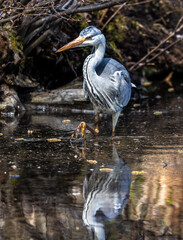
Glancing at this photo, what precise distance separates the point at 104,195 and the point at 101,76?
108 inches

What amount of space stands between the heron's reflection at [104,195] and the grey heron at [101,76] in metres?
1.66

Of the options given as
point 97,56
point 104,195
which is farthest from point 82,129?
point 104,195

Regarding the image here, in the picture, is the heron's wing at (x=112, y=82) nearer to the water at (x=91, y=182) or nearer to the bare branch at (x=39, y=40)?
the water at (x=91, y=182)

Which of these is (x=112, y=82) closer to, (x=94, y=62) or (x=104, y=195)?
(x=94, y=62)

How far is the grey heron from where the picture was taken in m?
6.70

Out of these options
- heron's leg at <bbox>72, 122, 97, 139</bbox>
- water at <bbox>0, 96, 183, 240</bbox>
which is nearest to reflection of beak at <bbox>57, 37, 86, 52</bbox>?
heron's leg at <bbox>72, 122, 97, 139</bbox>

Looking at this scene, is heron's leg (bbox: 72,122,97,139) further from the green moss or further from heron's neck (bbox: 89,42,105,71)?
the green moss

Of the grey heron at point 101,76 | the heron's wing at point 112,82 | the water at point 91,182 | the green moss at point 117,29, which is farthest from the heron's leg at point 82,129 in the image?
the green moss at point 117,29

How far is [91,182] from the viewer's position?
4.80 m

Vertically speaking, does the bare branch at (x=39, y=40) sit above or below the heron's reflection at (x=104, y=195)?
above

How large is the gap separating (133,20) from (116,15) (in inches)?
26.6

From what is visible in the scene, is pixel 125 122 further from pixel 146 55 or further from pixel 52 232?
pixel 52 232

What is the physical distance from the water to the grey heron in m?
0.43

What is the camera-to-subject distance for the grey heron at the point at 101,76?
670cm
